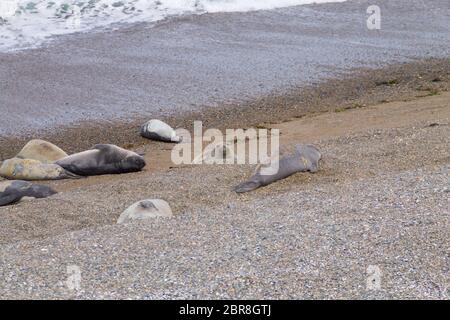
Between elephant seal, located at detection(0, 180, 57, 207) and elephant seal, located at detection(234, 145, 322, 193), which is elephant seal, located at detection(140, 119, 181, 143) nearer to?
elephant seal, located at detection(0, 180, 57, 207)

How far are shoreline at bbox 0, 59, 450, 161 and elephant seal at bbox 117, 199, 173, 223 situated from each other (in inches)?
118

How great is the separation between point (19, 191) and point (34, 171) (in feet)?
2.81

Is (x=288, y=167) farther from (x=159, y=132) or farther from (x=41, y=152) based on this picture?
(x=41, y=152)

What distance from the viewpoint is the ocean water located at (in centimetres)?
1371

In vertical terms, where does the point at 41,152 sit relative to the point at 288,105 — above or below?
above

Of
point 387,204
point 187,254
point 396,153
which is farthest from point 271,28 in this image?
point 187,254

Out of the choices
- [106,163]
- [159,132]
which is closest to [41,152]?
[106,163]

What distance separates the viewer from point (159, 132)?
8.90 meters

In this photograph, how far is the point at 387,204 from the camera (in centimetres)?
543

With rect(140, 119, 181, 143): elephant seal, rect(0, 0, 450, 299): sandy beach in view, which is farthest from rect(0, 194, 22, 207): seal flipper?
rect(140, 119, 181, 143): elephant seal
